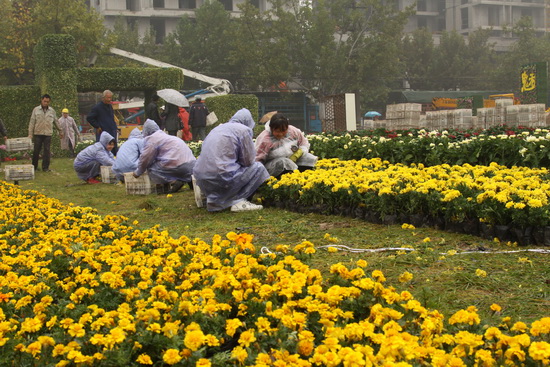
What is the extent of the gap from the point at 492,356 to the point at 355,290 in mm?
751

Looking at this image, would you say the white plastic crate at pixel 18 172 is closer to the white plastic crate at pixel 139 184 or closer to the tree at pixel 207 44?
the white plastic crate at pixel 139 184

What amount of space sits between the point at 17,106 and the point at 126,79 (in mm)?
3925

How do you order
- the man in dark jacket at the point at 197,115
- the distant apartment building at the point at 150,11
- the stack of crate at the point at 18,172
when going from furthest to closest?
the distant apartment building at the point at 150,11
the man in dark jacket at the point at 197,115
the stack of crate at the point at 18,172

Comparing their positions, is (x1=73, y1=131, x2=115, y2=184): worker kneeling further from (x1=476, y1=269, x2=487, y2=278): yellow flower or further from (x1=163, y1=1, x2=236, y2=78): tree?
(x1=163, y1=1, x2=236, y2=78): tree

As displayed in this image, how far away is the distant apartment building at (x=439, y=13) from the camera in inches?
2213

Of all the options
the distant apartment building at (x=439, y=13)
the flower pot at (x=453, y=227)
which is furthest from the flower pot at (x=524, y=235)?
the distant apartment building at (x=439, y=13)

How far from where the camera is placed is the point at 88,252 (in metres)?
4.47

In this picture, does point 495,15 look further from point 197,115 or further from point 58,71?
point 58,71

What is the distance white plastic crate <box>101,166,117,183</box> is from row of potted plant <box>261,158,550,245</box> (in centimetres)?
527

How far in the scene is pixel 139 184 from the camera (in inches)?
412

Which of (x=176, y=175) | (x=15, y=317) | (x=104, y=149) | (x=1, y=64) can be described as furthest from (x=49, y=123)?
(x=1, y=64)

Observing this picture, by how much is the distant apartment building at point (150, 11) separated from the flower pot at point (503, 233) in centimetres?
5187

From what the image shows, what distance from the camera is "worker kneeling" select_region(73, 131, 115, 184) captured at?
12852mm

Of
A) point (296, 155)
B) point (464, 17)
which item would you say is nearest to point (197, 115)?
point (296, 155)
